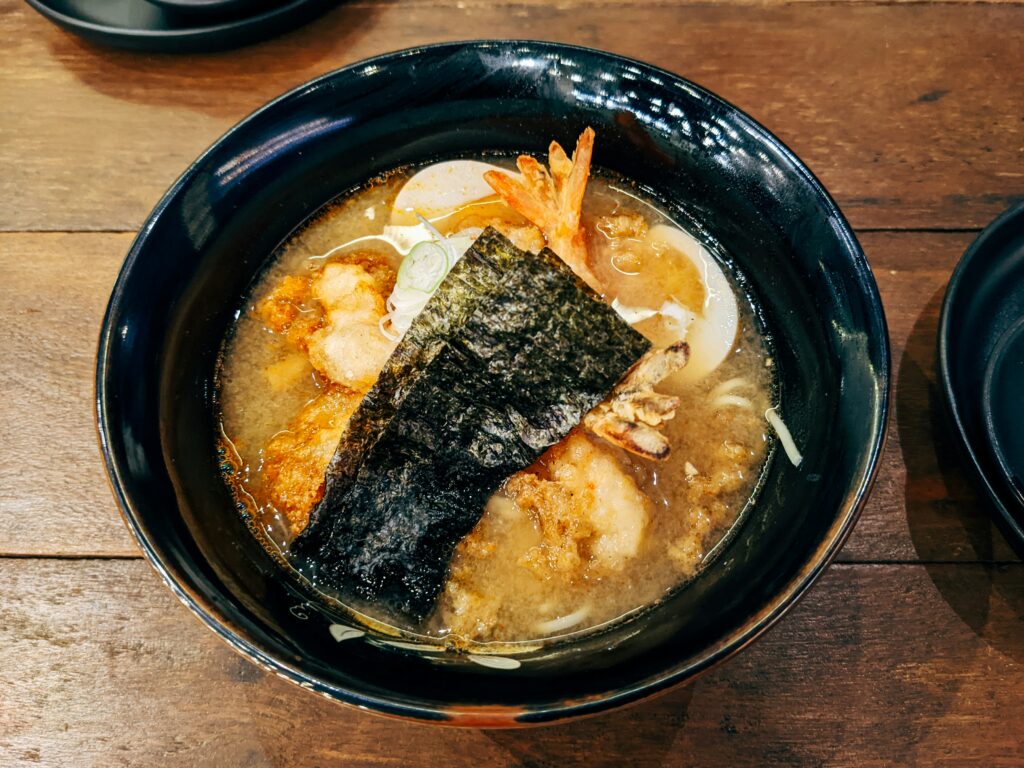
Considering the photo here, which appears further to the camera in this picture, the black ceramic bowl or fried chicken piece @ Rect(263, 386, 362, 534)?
fried chicken piece @ Rect(263, 386, 362, 534)

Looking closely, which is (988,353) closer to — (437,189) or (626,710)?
(626,710)

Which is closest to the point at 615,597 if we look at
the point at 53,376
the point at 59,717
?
the point at 59,717

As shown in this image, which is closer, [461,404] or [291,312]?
[461,404]

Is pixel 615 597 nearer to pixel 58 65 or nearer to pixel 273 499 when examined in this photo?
pixel 273 499

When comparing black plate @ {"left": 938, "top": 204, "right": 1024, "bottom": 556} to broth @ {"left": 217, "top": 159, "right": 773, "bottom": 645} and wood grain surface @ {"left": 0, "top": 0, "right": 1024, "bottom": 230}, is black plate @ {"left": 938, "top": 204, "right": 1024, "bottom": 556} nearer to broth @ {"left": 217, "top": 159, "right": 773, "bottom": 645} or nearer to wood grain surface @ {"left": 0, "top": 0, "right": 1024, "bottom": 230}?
wood grain surface @ {"left": 0, "top": 0, "right": 1024, "bottom": 230}

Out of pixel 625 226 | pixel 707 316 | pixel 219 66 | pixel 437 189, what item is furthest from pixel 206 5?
pixel 707 316

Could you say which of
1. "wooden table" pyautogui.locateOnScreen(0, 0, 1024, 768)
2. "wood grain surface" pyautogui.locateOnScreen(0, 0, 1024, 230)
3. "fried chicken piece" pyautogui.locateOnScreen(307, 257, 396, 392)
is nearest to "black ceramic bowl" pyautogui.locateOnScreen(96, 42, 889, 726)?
"fried chicken piece" pyautogui.locateOnScreen(307, 257, 396, 392)

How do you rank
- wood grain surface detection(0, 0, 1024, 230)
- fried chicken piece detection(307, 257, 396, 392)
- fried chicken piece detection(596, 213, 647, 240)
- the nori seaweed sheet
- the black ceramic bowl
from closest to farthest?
the black ceramic bowl
the nori seaweed sheet
fried chicken piece detection(307, 257, 396, 392)
fried chicken piece detection(596, 213, 647, 240)
wood grain surface detection(0, 0, 1024, 230)
